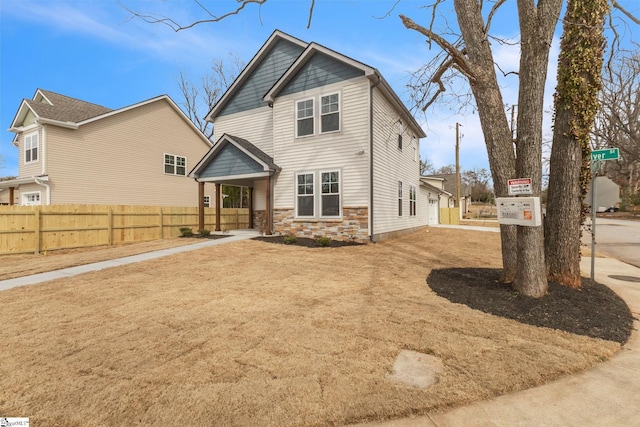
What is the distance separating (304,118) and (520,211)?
9.49 m

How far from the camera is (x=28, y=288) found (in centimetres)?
592

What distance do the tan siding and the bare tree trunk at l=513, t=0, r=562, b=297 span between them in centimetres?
639

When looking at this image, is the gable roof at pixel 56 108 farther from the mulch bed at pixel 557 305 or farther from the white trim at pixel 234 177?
the mulch bed at pixel 557 305

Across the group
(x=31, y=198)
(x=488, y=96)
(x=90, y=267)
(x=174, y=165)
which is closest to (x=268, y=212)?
(x=90, y=267)

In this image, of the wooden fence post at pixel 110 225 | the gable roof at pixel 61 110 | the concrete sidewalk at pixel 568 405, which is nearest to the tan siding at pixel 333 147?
the wooden fence post at pixel 110 225

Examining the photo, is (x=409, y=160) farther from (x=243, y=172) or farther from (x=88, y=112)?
(x=88, y=112)

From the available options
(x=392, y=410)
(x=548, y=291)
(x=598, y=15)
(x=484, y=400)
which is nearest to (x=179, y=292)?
(x=392, y=410)

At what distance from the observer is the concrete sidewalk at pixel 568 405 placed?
2.29 meters

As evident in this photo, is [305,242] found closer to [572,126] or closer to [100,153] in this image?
[572,126]

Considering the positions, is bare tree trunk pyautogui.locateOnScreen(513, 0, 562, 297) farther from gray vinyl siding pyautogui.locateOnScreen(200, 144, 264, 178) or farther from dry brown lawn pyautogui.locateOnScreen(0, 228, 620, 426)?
gray vinyl siding pyautogui.locateOnScreen(200, 144, 264, 178)

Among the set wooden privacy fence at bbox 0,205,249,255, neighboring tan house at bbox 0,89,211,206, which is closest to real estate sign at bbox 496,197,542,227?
wooden privacy fence at bbox 0,205,249,255

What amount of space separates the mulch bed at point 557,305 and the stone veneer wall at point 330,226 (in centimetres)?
530

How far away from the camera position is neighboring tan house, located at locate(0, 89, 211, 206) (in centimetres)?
1499

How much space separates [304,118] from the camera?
493 inches
